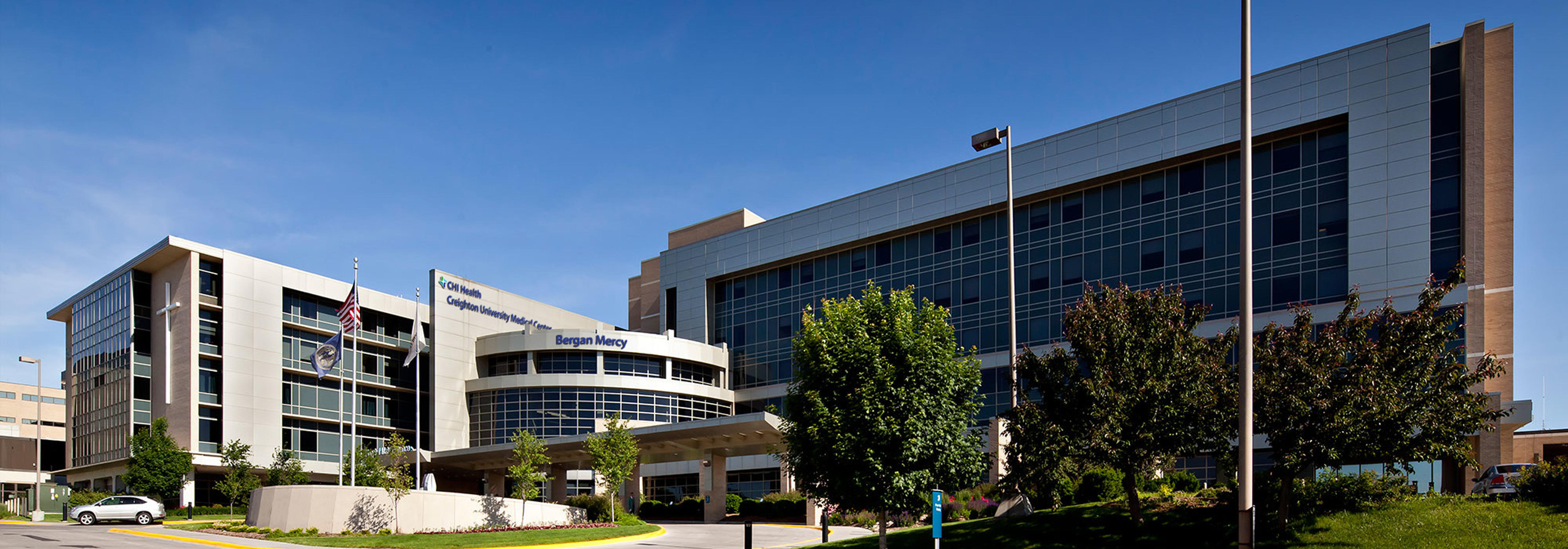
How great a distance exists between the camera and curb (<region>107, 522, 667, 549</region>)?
96.9 ft

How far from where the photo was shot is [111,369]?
2562 inches

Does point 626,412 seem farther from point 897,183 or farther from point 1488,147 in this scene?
point 1488,147

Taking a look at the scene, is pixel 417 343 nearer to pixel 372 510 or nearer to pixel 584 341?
pixel 372 510

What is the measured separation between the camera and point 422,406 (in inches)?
2827

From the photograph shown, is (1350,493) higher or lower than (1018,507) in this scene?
higher

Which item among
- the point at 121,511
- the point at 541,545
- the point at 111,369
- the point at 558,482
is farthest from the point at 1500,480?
the point at 111,369

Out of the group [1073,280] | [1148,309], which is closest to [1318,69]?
[1073,280]

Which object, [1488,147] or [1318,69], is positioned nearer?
[1488,147]

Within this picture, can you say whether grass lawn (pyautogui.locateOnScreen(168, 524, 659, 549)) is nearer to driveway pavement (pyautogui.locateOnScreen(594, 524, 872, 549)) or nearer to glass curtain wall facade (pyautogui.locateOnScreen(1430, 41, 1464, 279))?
driveway pavement (pyautogui.locateOnScreen(594, 524, 872, 549))

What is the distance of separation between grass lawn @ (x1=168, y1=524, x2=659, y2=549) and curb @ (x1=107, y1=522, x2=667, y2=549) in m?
0.26

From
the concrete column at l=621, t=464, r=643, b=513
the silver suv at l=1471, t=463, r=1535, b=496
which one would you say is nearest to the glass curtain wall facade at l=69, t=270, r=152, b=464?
the concrete column at l=621, t=464, r=643, b=513

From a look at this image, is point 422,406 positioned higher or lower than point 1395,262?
lower

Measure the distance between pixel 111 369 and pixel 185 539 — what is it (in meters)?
38.9

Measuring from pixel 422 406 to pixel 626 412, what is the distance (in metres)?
17.0
